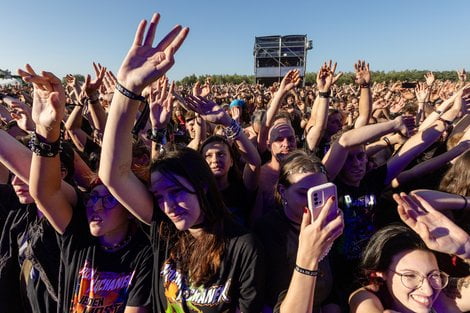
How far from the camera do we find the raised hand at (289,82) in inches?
125

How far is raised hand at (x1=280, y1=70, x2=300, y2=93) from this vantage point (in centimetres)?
318

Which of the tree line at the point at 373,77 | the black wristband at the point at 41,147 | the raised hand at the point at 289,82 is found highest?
the tree line at the point at 373,77

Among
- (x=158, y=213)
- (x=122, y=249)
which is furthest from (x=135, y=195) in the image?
(x=122, y=249)

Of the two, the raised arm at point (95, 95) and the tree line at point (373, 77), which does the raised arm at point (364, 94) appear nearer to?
the raised arm at point (95, 95)

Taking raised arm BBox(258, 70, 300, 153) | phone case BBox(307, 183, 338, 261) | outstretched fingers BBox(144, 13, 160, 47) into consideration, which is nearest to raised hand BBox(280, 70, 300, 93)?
raised arm BBox(258, 70, 300, 153)

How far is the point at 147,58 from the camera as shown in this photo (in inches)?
50.0

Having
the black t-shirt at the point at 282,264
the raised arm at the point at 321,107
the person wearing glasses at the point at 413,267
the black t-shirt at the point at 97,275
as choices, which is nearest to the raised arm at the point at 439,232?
the person wearing glasses at the point at 413,267

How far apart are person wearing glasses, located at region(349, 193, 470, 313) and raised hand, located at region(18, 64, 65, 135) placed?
1.61 metres

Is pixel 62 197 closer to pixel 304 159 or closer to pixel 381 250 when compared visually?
pixel 304 159

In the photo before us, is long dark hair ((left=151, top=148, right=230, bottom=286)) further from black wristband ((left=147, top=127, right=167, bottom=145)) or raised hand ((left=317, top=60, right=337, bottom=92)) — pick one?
raised hand ((left=317, top=60, right=337, bottom=92))

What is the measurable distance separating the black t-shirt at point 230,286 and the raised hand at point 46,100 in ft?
2.96

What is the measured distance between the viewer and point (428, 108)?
5.15 meters

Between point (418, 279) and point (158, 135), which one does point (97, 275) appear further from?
point (418, 279)

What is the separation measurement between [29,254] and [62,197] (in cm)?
45
